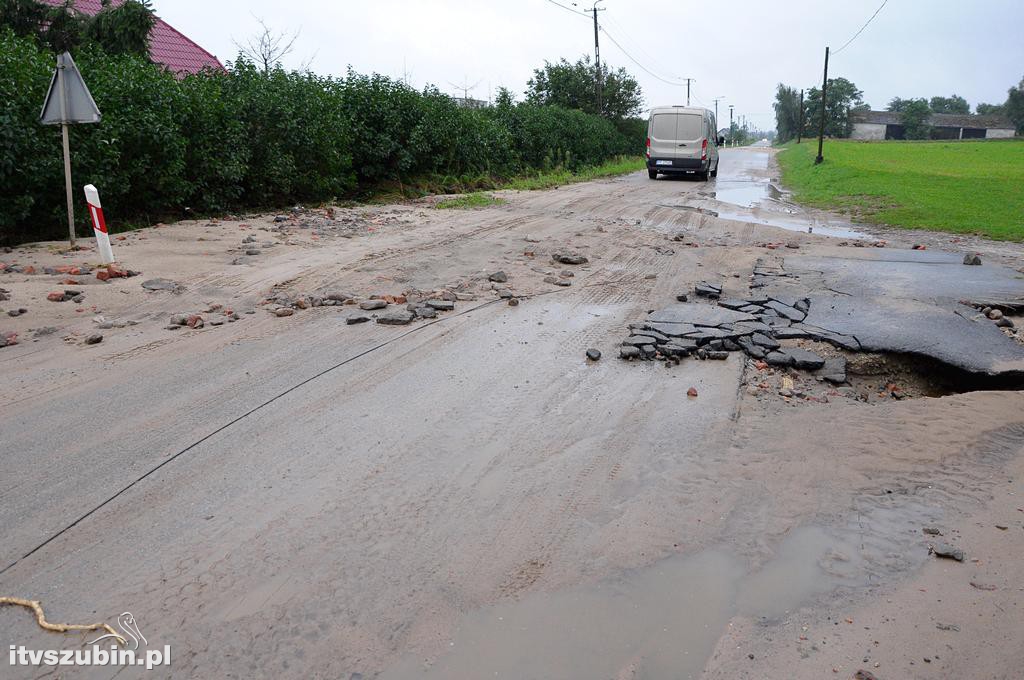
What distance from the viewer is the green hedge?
9531 mm

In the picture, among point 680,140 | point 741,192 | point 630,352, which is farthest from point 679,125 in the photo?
point 630,352

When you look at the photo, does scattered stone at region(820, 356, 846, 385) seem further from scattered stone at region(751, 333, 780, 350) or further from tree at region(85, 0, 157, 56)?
tree at region(85, 0, 157, 56)

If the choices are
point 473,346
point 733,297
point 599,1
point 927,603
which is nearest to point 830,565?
point 927,603

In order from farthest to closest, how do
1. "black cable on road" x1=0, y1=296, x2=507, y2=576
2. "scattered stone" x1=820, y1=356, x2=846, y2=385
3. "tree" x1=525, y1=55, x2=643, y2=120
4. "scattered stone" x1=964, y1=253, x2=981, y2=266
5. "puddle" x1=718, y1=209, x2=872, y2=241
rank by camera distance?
"tree" x1=525, y1=55, x2=643, y2=120, "puddle" x1=718, y1=209, x2=872, y2=241, "scattered stone" x1=964, y1=253, x2=981, y2=266, "scattered stone" x1=820, y1=356, x2=846, y2=385, "black cable on road" x1=0, y1=296, x2=507, y2=576

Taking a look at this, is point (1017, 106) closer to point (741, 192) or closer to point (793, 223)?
point (741, 192)

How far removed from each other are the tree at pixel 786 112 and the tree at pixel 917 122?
1628 cm

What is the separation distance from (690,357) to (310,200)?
12.1 meters

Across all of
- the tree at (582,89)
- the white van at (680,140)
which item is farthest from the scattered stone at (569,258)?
the tree at (582,89)

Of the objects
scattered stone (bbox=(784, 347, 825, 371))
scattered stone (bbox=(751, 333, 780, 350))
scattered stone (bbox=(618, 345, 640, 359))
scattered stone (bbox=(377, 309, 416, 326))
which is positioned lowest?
scattered stone (bbox=(784, 347, 825, 371))

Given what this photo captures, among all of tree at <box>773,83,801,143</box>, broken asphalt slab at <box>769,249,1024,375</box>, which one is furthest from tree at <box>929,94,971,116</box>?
broken asphalt slab at <box>769,249,1024,375</box>

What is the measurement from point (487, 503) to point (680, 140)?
25014 mm

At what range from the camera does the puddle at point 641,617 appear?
2.56 m

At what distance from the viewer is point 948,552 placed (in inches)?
128

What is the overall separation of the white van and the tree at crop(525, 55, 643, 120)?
1615 centimetres
